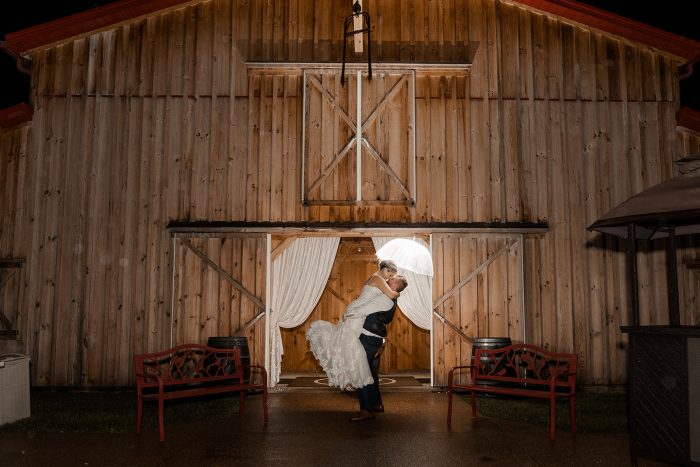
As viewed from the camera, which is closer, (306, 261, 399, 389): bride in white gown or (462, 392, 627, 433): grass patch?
(462, 392, 627, 433): grass patch

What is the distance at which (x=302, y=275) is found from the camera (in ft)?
43.1

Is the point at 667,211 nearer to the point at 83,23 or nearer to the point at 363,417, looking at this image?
the point at 363,417

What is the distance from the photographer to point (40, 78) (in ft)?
35.0

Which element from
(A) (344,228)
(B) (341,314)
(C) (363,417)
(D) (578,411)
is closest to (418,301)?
(B) (341,314)

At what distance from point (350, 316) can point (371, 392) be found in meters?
0.87

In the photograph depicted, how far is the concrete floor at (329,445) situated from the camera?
5.44 metres

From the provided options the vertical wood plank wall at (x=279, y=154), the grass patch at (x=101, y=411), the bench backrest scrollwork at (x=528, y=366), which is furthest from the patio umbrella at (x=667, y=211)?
the grass patch at (x=101, y=411)

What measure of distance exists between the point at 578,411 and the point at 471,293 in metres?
2.68

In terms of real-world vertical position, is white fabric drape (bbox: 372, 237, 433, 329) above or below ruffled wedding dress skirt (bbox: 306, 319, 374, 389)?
above

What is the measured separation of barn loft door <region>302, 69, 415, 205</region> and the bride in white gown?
9.79 ft

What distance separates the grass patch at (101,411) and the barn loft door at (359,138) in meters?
3.57

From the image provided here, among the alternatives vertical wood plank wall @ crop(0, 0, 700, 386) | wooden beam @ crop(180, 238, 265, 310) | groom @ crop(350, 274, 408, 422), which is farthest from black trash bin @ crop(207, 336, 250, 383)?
groom @ crop(350, 274, 408, 422)

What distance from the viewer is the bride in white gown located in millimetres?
Answer: 7258

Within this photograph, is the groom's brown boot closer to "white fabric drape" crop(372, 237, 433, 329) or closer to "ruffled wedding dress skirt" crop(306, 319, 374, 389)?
"ruffled wedding dress skirt" crop(306, 319, 374, 389)
